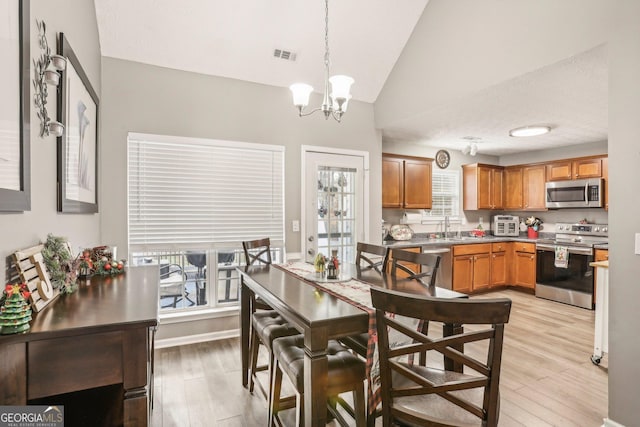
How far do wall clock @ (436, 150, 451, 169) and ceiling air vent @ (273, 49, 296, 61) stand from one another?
3.39 meters

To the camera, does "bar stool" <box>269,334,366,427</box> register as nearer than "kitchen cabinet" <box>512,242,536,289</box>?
Yes

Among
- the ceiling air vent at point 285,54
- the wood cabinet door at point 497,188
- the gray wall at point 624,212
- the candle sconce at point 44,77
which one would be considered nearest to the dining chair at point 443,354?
the gray wall at point 624,212

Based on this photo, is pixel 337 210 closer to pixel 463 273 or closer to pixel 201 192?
pixel 201 192

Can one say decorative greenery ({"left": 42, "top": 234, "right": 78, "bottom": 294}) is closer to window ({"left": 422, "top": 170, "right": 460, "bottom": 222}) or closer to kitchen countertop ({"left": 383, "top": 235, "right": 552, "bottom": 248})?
kitchen countertop ({"left": 383, "top": 235, "right": 552, "bottom": 248})

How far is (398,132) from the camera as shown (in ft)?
15.5

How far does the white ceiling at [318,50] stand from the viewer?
9.52ft

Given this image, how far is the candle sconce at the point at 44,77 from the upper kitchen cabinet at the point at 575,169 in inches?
249

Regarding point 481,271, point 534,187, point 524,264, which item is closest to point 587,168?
point 534,187

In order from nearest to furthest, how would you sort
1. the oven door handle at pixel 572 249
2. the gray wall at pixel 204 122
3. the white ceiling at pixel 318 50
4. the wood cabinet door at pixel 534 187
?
1. the white ceiling at pixel 318 50
2. the gray wall at pixel 204 122
3. the oven door handle at pixel 572 249
4. the wood cabinet door at pixel 534 187

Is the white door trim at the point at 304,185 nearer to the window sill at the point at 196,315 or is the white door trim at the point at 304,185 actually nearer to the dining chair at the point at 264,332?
the window sill at the point at 196,315

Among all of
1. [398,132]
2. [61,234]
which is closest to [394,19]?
[398,132]

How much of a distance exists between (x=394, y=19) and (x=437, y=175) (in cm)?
310

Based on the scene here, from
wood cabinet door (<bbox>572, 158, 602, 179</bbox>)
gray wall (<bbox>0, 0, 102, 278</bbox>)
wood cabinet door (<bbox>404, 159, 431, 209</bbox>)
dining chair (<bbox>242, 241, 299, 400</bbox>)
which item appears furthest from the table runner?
wood cabinet door (<bbox>572, 158, 602, 179</bbox>)

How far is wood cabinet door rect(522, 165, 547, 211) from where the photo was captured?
5723 mm
